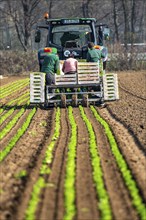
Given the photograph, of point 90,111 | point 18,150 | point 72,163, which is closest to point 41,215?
point 72,163

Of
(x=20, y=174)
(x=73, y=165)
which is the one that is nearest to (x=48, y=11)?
(x=73, y=165)

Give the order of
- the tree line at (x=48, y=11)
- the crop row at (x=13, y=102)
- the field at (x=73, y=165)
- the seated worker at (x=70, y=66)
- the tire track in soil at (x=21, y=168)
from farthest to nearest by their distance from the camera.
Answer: the tree line at (x=48, y=11) < the seated worker at (x=70, y=66) < the crop row at (x=13, y=102) < the tire track in soil at (x=21, y=168) < the field at (x=73, y=165)

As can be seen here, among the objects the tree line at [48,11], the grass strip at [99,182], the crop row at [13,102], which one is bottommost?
the crop row at [13,102]

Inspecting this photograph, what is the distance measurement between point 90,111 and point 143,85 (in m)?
7.86

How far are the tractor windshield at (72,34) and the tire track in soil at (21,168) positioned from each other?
24.9 ft

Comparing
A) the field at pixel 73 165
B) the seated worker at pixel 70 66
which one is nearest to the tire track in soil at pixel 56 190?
the field at pixel 73 165

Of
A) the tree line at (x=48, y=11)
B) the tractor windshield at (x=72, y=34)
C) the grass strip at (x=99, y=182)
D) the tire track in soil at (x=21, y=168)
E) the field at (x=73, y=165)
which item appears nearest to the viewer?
the grass strip at (x=99, y=182)

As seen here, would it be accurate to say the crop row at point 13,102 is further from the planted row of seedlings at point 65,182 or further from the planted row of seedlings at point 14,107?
the planted row of seedlings at point 65,182

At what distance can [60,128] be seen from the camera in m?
10.7

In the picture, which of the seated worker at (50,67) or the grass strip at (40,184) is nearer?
the grass strip at (40,184)

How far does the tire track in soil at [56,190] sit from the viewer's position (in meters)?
5.42

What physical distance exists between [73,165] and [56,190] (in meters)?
1.18

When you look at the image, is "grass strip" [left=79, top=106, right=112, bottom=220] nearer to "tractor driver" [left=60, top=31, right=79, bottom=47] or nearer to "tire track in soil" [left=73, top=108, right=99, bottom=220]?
"tire track in soil" [left=73, top=108, right=99, bottom=220]

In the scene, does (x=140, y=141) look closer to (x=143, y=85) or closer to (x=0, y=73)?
(x=143, y=85)
